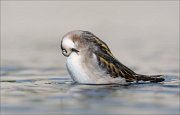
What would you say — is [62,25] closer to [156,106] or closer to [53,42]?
[53,42]

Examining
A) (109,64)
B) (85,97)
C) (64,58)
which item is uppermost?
(64,58)

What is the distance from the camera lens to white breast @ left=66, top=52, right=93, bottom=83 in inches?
567

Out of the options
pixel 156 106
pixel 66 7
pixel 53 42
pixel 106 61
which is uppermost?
pixel 66 7

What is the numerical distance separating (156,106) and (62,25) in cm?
2148

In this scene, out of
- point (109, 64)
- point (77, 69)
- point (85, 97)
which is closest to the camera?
point (85, 97)

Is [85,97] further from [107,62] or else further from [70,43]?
[107,62]

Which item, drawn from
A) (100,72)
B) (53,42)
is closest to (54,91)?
(100,72)

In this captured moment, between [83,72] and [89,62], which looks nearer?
[83,72]

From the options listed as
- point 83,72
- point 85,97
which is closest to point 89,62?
point 83,72

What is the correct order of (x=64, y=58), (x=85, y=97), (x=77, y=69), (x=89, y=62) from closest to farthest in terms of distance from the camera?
(x=85, y=97), (x=77, y=69), (x=89, y=62), (x=64, y=58)

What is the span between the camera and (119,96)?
1317cm

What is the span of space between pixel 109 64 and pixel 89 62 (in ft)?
1.61

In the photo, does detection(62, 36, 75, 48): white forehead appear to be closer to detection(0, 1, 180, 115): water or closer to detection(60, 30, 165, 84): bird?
detection(60, 30, 165, 84): bird

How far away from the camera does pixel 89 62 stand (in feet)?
47.6
